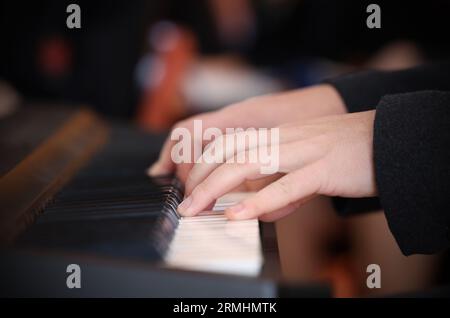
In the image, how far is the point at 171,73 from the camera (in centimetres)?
293

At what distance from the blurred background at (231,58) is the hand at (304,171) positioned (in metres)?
1.03

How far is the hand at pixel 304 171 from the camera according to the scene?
0.70 metres

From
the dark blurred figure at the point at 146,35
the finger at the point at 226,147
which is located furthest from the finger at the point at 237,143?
the dark blurred figure at the point at 146,35

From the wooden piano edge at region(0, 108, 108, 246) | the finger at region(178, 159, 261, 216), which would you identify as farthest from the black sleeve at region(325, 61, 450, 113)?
the wooden piano edge at region(0, 108, 108, 246)

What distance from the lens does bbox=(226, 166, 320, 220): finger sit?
0.69m

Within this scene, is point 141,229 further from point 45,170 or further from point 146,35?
point 146,35

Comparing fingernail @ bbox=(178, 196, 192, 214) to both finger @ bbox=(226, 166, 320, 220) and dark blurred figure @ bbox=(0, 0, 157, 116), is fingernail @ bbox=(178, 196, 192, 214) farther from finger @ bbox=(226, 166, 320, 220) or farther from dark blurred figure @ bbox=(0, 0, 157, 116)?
dark blurred figure @ bbox=(0, 0, 157, 116)

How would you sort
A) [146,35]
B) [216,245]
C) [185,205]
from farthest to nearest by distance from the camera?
[146,35], [185,205], [216,245]

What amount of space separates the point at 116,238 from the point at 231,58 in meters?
2.79

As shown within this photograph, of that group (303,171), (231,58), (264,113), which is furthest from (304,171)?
(231,58)

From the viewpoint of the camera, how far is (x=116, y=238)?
0.63m

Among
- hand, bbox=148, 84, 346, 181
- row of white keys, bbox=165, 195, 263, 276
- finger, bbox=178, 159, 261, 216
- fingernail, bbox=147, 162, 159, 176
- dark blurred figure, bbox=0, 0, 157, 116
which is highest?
dark blurred figure, bbox=0, 0, 157, 116
